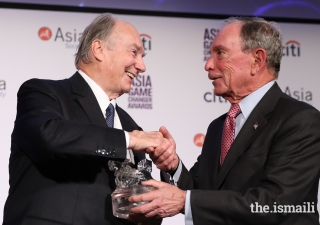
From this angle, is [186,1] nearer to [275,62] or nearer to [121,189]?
[275,62]

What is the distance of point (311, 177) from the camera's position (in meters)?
→ 3.10

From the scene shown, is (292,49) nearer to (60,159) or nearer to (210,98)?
(210,98)

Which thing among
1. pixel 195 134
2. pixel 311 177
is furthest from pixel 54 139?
pixel 195 134

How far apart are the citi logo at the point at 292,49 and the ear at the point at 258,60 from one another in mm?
1982

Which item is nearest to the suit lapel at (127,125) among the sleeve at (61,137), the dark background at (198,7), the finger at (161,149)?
the finger at (161,149)

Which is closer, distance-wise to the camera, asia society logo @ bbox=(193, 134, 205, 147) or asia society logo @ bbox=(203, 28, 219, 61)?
asia society logo @ bbox=(193, 134, 205, 147)

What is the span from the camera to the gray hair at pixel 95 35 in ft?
12.0

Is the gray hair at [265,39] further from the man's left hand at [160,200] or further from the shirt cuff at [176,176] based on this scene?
the man's left hand at [160,200]

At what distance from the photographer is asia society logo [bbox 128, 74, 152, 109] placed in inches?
200

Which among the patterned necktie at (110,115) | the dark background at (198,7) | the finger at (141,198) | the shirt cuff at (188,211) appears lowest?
the shirt cuff at (188,211)

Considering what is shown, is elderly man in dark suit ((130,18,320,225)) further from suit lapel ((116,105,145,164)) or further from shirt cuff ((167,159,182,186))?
suit lapel ((116,105,145,164))

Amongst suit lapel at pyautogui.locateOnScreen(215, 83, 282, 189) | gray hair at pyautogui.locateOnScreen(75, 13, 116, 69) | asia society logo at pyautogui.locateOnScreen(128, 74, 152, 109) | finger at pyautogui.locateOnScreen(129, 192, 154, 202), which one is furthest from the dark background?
finger at pyautogui.locateOnScreen(129, 192, 154, 202)

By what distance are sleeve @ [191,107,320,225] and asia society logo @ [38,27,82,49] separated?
237 cm

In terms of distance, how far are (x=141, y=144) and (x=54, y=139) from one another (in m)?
0.44
